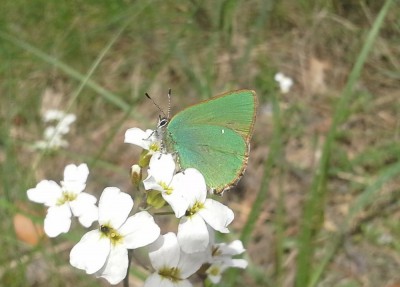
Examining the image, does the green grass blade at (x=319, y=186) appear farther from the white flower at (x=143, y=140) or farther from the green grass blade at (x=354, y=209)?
the white flower at (x=143, y=140)

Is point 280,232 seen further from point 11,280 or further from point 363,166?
point 11,280

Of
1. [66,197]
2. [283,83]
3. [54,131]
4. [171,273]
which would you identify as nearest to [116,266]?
[171,273]

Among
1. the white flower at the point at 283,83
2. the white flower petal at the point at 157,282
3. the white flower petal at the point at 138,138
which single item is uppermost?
the white flower petal at the point at 138,138

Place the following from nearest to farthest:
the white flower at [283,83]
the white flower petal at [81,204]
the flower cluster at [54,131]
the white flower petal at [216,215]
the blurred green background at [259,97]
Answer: the white flower petal at [216,215], the white flower petal at [81,204], the blurred green background at [259,97], the flower cluster at [54,131], the white flower at [283,83]

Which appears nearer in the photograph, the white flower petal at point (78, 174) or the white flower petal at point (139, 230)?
the white flower petal at point (139, 230)

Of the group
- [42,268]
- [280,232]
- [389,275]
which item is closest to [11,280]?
[42,268]

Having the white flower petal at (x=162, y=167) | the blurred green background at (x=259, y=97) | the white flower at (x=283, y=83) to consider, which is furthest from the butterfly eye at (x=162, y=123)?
the white flower at (x=283, y=83)

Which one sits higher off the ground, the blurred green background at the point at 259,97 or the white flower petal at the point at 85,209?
the white flower petal at the point at 85,209
